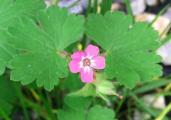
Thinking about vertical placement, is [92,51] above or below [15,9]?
below

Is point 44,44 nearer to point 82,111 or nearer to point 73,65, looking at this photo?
point 73,65

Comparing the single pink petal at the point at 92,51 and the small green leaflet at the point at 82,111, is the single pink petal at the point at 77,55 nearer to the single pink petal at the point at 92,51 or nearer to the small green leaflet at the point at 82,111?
the single pink petal at the point at 92,51

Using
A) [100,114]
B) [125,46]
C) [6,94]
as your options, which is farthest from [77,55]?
[6,94]

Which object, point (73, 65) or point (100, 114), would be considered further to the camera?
point (100, 114)

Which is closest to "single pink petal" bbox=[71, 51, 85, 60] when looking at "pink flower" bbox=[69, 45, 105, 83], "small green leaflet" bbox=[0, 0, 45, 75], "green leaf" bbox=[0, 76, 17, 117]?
"pink flower" bbox=[69, 45, 105, 83]

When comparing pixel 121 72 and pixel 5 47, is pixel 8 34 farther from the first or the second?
pixel 121 72

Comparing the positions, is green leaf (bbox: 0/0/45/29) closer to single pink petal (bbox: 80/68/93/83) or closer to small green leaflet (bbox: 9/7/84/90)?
small green leaflet (bbox: 9/7/84/90)
